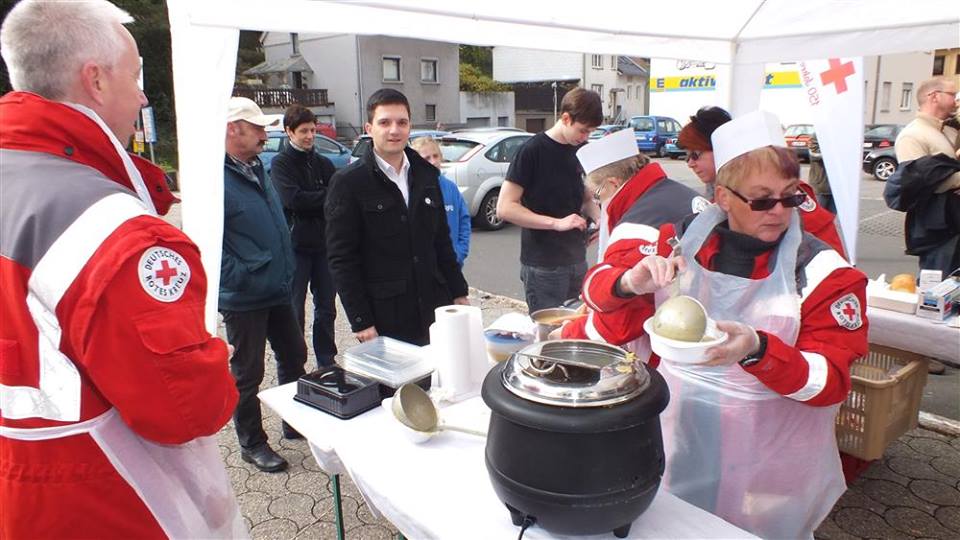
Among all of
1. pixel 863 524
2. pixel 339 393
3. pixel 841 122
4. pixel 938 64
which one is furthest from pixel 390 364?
pixel 938 64

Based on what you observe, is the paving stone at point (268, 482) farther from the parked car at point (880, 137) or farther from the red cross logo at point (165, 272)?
the parked car at point (880, 137)

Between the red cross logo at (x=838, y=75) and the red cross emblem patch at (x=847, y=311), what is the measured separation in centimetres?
332

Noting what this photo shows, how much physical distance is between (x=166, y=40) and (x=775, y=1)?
25.9 meters

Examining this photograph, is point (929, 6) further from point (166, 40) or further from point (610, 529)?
point (166, 40)

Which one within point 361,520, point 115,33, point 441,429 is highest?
point 115,33

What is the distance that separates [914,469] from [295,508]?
9.68 ft

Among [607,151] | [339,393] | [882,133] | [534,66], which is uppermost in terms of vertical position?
[534,66]

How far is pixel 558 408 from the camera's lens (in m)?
1.17

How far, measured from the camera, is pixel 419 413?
175 cm

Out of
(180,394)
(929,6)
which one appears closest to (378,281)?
(180,394)

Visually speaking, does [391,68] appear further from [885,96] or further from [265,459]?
[265,459]

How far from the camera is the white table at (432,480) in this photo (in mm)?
1358

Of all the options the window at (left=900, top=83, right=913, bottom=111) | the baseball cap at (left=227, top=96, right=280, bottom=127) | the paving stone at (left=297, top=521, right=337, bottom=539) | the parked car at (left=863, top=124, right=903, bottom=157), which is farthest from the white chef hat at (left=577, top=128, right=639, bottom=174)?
the window at (left=900, top=83, right=913, bottom=111)

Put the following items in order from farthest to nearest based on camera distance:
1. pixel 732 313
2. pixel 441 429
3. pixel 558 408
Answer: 1. pixel 441 429
2. pixel 732 313
3. pixel 558 408
